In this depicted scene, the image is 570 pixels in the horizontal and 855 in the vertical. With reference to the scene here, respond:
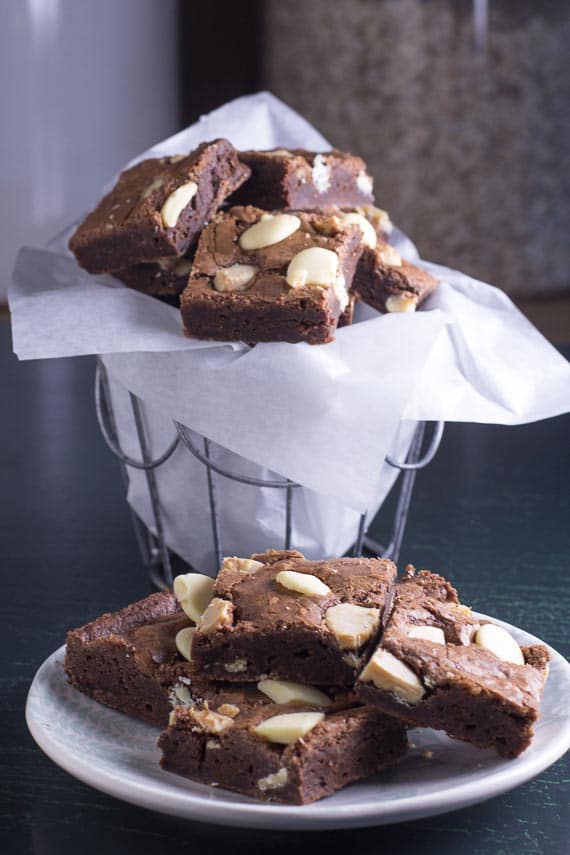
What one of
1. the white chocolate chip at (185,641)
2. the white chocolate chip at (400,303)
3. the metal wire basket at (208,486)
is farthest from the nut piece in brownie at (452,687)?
the white chocolate chip at (400,303)

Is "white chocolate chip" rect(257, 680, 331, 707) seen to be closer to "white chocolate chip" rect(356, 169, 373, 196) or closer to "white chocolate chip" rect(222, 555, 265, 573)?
"white chocolate chip" rect(222, 555, 265, 573)

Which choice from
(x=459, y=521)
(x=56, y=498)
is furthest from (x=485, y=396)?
(x=56, y=498)

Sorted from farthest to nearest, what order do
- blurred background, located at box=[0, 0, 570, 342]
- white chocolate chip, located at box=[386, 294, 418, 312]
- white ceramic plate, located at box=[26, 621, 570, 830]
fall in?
1. blurred background, located at box=[0, 0, 570, 342]
2. white chocolate chip, located at box=[386, 294, 418, 312]
3. white ceramic plate, located at box=[26, 621, 570, 830]

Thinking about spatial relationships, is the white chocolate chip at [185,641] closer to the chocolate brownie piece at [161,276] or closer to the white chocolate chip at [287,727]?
the white chocolate chip at [287,727]

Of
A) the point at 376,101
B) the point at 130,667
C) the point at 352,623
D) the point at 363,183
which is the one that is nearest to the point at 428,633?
the point at 352,623

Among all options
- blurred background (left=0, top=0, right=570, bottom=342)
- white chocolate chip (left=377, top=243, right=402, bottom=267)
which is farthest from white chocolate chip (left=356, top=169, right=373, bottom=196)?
blurred background (left=0, top=0, right=570, bottom=342)

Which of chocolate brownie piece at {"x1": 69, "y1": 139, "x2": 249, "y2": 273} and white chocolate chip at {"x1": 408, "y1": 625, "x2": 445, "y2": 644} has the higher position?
chocolate brownie piece at {"x1": 69, "y1": 139, "x2": 249, "y2": 273}

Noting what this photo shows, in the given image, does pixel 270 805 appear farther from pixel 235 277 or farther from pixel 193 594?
pixel 235 277

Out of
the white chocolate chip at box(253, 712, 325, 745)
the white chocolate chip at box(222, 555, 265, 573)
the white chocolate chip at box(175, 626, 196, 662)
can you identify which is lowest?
the white chocolate chip at box(175, 626, 196, 662)
